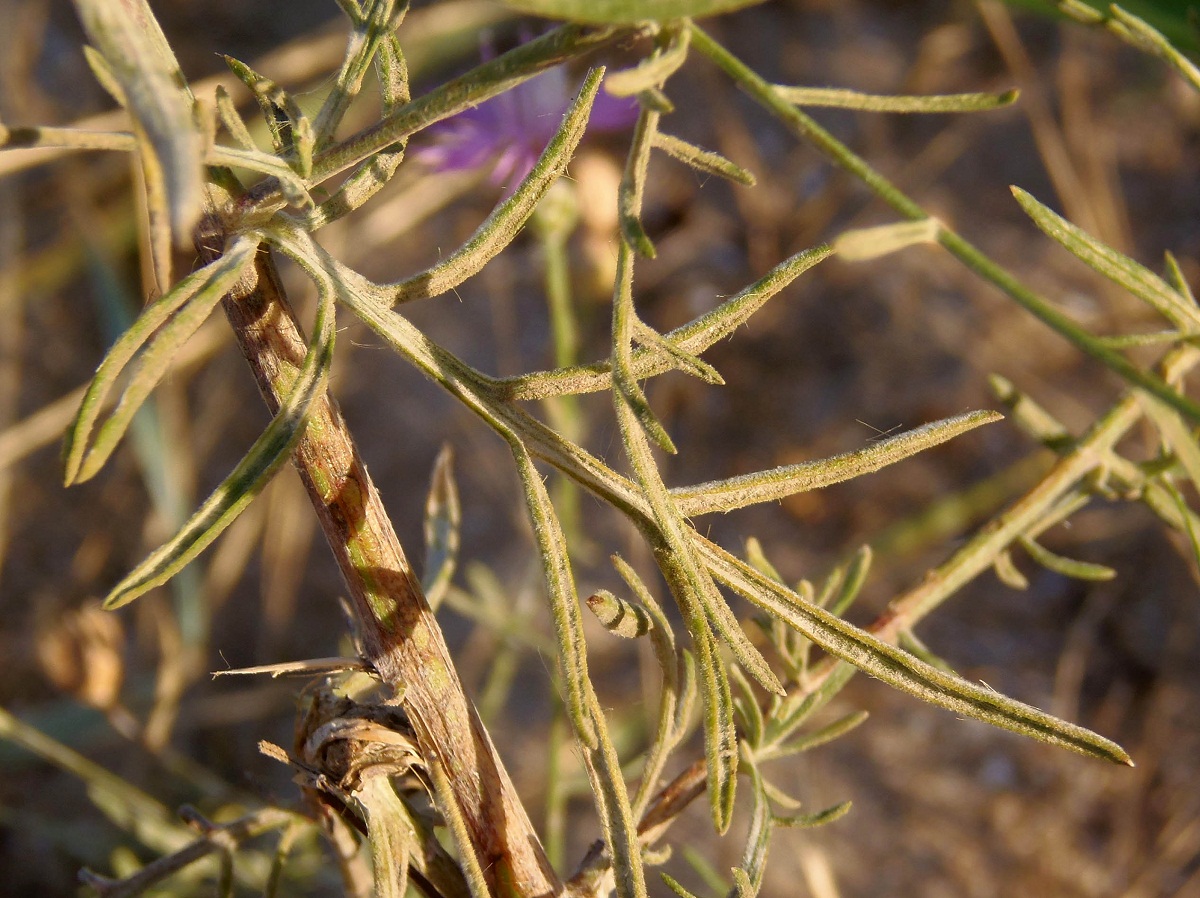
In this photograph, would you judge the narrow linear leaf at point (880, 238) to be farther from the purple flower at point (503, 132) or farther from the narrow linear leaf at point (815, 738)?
the purple flower at point (503, 132)

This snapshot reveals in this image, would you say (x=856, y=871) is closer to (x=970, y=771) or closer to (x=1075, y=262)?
(x=970, y=771)

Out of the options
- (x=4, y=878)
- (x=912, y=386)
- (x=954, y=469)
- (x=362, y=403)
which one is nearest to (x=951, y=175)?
(x=912, y=386)

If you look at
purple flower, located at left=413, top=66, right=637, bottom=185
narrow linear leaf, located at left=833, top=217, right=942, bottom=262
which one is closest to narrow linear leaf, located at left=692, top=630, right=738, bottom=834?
narrow linear leaf, located at left=833, top=217, right=942, bottom=262

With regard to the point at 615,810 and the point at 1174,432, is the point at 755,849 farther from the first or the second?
the point at 1174,432

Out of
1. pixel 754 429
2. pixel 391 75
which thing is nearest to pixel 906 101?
pixel 391 75

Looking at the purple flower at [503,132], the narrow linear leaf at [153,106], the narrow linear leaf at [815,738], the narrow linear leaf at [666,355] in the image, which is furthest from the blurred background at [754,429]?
the narrow linear leaf at [153,106]
